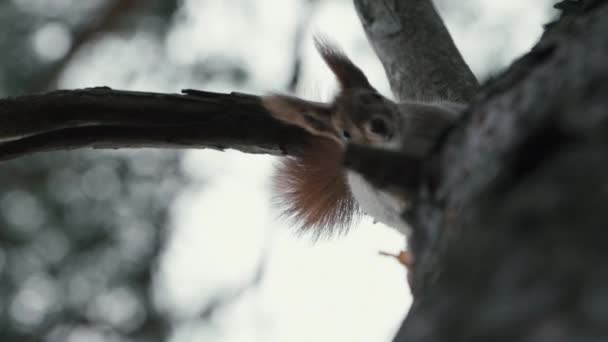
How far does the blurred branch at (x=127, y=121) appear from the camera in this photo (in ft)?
5.10

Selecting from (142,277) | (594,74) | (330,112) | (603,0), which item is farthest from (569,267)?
(142,277)

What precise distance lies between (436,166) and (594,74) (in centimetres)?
18

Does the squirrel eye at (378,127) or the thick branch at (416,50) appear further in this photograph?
the thick branch at (416,50)

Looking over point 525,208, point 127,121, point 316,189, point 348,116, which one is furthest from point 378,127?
point 525,208

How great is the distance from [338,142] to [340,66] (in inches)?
9.9

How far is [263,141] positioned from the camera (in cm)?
176

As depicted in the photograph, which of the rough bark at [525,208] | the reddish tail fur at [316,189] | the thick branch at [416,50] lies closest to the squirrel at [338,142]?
the reddish tail fur at [316,189]

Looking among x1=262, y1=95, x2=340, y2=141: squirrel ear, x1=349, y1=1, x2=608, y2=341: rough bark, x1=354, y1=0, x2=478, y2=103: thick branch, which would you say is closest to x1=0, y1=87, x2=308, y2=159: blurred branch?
x1=262, y1=95, x2=340, y2=141: squirrel ear

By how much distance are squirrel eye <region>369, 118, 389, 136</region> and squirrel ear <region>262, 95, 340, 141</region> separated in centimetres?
10

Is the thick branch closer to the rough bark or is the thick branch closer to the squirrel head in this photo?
the squirrel head

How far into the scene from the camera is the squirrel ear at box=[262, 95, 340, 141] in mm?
1731

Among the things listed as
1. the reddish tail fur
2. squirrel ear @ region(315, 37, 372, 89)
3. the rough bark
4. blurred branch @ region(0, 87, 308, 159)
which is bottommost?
the rough bark

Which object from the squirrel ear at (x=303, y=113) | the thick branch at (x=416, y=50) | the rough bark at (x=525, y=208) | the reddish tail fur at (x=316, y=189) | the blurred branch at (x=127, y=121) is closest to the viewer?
the rough bark at (x=525, y=208)

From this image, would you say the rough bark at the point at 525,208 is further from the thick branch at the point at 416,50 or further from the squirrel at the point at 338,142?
the thick branch at the point at 416,50
